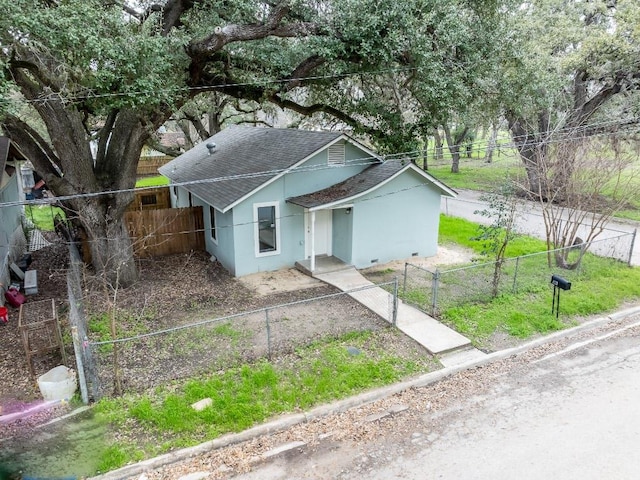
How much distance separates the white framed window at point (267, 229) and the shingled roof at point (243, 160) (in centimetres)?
97

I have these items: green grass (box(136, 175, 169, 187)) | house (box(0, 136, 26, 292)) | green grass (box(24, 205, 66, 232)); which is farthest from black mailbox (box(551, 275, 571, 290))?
green grass (box(136, 175, 169, 187))

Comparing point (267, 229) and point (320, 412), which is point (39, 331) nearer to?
point (267, 229)

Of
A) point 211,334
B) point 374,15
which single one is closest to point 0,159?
point 211,334

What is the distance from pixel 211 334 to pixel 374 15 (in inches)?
314

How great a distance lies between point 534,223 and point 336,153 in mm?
11771

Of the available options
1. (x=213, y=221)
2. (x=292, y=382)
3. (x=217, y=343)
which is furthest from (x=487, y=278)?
(x=213, y=221)

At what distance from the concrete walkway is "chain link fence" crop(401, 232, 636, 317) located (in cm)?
48

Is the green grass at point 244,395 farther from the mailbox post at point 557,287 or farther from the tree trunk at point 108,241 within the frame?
the tree trunk at point 108,241

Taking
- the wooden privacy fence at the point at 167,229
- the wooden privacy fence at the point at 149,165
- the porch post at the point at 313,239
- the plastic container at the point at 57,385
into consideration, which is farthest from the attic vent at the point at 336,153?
the wooden privacy fence at the point at 149,165

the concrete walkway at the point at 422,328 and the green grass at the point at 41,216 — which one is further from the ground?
the green grass at the point at 41,216

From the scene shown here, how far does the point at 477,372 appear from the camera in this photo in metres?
8.66

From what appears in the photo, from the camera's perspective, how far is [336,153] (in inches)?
559

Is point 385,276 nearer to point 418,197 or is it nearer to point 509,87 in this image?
point 418,197

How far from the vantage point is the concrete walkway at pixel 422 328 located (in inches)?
359
